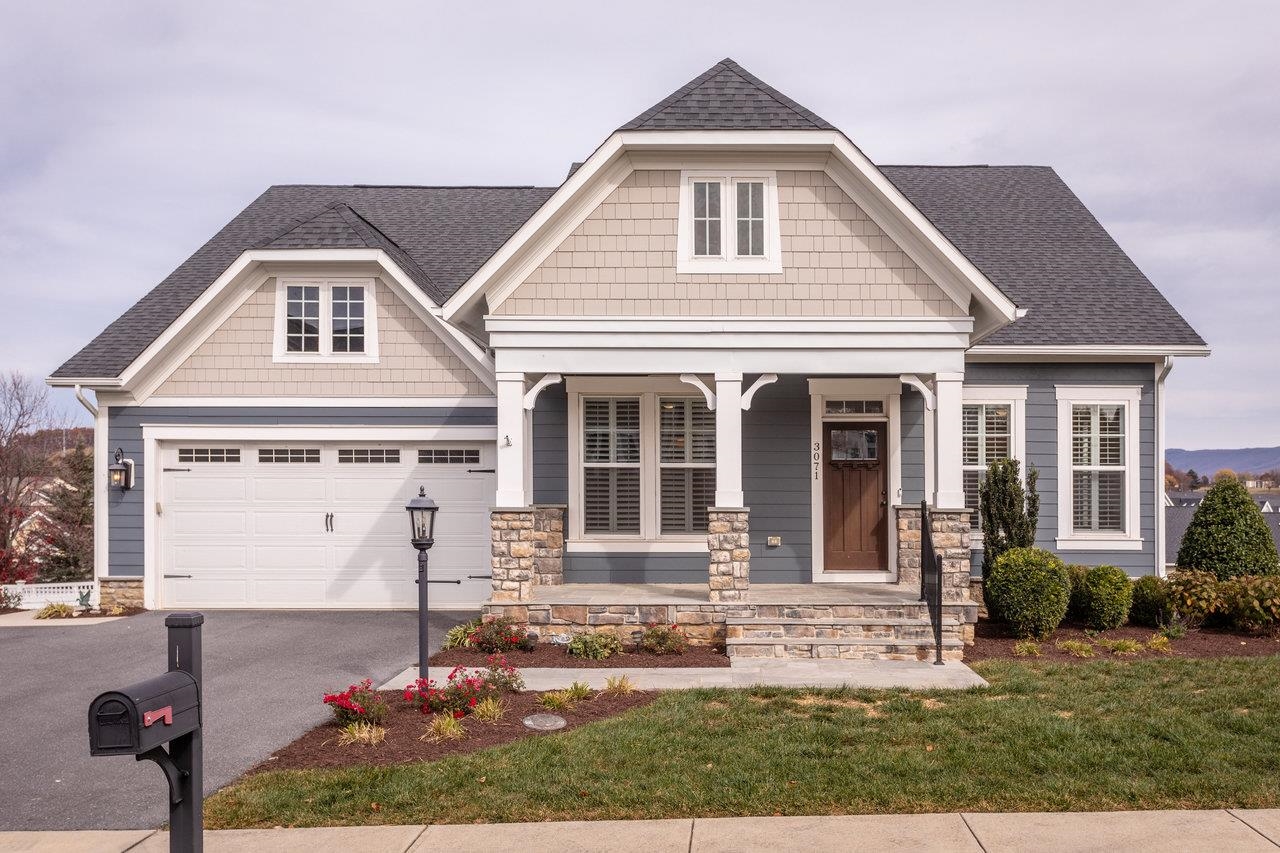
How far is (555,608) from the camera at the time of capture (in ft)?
34.6

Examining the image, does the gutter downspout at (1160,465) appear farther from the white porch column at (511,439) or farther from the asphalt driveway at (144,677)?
the asphalt driveway at (144,677)

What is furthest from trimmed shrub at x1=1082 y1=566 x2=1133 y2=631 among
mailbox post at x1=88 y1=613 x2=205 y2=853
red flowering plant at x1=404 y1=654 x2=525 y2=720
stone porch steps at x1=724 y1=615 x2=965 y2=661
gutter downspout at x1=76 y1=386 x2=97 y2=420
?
gutter downspout at x1=76 y1=386 x2=97 y2=420

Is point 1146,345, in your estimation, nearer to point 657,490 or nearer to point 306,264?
point 657,490

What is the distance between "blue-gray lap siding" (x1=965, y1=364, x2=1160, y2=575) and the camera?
13156 mm

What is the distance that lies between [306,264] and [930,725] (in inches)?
403

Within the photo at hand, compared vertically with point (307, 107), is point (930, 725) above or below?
below

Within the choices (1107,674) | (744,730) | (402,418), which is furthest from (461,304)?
(1107,674)

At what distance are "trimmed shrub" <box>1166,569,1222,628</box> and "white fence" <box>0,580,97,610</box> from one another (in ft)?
48.4

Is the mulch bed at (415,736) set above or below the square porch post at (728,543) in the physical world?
below

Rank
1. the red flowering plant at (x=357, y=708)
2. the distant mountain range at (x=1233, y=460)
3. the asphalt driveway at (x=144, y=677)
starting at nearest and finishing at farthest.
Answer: the asphalt driveway at (x=144, y=677)
the red flowering plant at (x=357, y=708)
the distant mountain range at (x=1233, y=460)

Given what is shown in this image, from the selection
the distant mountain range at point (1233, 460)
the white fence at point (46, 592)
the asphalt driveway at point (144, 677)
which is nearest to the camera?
the asphalt driveway at point (144, 677)

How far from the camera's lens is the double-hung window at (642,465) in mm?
12578

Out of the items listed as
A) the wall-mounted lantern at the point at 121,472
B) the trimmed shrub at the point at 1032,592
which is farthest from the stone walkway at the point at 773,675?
the wall-mounted lantern at the point at 121,472

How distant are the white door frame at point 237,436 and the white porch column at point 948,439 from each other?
6018 millimetres
